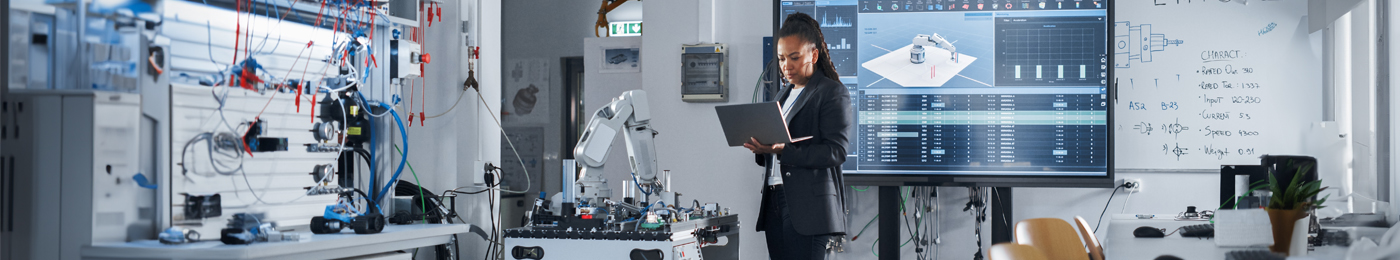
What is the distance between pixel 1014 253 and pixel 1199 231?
1.11m

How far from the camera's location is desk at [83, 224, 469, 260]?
2.11 meters

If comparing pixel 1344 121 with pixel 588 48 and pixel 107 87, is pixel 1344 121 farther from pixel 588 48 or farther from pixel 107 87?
pixel 107 87

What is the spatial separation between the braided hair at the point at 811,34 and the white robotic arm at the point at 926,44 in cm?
100

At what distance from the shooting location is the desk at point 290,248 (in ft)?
6.93

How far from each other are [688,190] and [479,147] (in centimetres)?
110

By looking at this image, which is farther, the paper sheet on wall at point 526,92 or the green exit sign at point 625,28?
the paper sheet on wall at point 526,92

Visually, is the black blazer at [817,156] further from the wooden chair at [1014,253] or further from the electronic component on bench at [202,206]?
the electronic component on bench at [202,206]

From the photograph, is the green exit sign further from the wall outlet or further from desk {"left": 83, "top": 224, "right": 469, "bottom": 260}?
desk {"left": 83, "top": 224, "right": 469, "bottom": 260}

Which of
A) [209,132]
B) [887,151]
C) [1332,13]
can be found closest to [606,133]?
[209,132]

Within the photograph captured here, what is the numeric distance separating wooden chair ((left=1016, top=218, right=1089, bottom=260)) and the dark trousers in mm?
577

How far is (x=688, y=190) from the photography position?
4.24 meters

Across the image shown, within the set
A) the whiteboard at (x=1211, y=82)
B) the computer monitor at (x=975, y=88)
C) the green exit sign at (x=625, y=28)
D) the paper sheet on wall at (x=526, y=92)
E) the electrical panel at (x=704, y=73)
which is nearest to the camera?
the computer monitor at (x=975, y=88)

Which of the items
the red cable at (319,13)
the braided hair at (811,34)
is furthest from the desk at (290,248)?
the braided hair at (811,34)

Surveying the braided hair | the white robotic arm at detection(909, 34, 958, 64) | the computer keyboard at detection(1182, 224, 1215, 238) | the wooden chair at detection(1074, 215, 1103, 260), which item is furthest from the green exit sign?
the computer keyboard at detection(1182, 224, 1215, 238)
